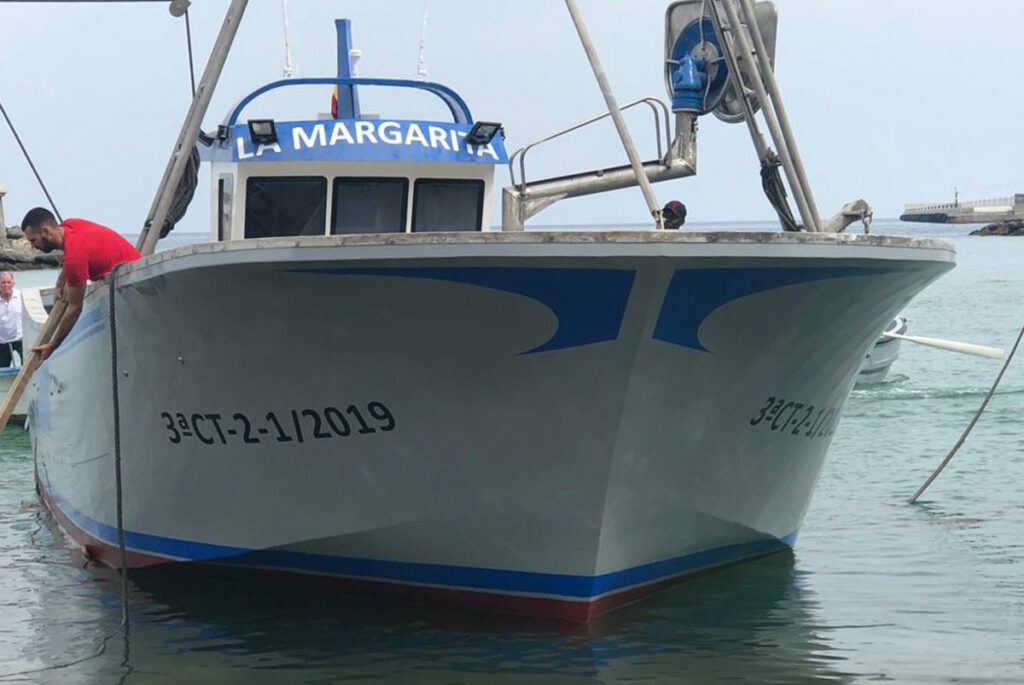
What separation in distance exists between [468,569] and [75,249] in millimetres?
3104

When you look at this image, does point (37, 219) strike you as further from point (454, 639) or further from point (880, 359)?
point (880, 359)

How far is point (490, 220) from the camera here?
11625mm

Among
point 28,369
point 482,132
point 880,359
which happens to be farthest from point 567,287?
point 880,359

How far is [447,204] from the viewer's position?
11.3 meters

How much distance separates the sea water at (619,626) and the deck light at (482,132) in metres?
3.46

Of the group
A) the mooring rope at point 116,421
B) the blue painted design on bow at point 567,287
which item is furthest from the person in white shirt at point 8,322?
the blue painted design on bow at point 567,287

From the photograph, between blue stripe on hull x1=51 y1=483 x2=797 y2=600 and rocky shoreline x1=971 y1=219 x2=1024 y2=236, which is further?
rocky shoreline x1=971 y1=219 x2=1024 y2=236

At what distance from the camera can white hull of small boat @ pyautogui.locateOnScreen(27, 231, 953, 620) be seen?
8016 millimetres

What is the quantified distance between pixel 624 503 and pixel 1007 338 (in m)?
31.3

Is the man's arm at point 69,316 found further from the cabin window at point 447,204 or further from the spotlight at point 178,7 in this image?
the cabin window at point 447,204

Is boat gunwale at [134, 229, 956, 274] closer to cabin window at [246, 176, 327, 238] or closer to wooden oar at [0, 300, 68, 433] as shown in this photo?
wooden oar at [0, 300, 68, 433]

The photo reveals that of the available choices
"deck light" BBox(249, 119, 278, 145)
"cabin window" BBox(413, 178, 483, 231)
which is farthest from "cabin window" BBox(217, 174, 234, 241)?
"cabin window" BBox(413, 178, 483, 231)

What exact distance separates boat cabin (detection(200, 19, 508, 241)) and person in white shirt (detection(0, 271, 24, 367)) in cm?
1100

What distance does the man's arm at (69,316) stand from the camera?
32.7ft
